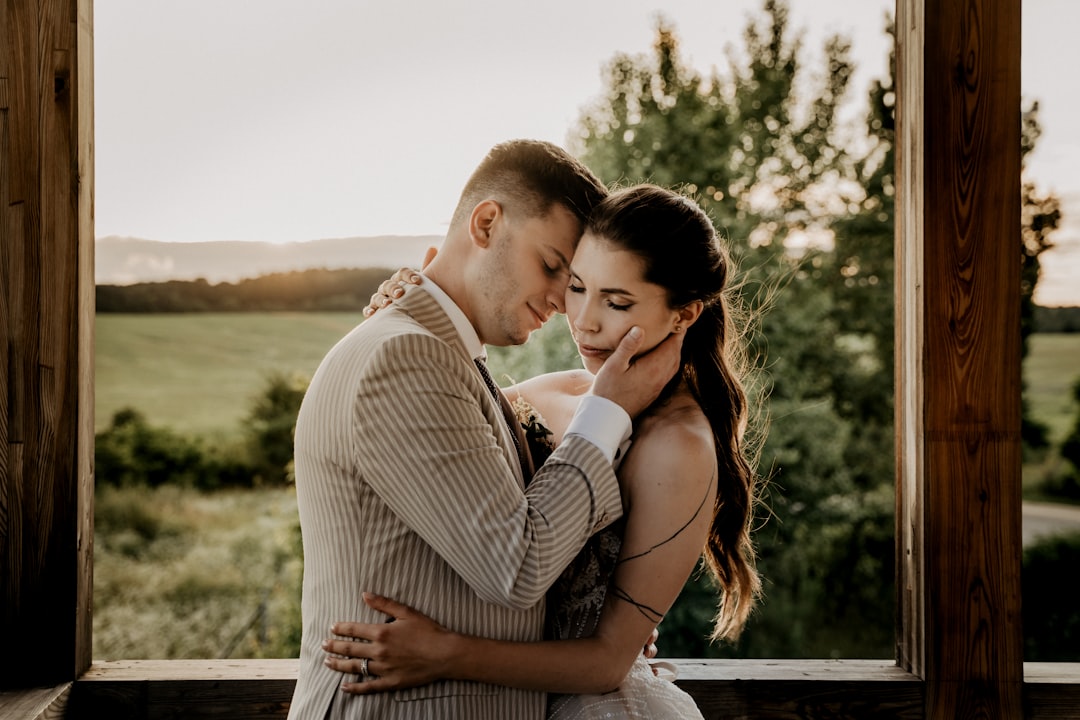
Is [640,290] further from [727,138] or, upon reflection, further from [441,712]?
[727,138]

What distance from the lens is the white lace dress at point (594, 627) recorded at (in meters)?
1.55

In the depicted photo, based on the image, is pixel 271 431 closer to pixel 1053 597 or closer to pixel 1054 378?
pixel 1054 378

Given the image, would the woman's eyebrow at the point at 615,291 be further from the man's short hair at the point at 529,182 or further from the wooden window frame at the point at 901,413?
the wooden window frame at the point at 901,413

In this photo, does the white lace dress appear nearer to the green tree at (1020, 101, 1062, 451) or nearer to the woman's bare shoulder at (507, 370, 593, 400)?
the woman's bare shoulder at (507, 370, 593, 400)

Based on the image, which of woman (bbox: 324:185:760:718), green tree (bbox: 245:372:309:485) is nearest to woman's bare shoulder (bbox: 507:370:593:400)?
woman (bbox: 324:185:760:718)

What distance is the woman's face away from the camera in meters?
1.64

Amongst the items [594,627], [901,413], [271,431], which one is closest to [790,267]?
[901,413]

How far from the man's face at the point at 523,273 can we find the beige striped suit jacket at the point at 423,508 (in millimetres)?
186

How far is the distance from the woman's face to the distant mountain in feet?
9.71

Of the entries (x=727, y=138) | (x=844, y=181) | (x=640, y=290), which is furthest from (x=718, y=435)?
(x=844, y=181)

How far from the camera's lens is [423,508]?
128cm

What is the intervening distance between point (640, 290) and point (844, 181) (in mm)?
4120

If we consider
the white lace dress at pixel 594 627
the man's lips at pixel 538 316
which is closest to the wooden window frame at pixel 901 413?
the white lace dress at pixel 594 627

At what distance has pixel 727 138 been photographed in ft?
16.0
